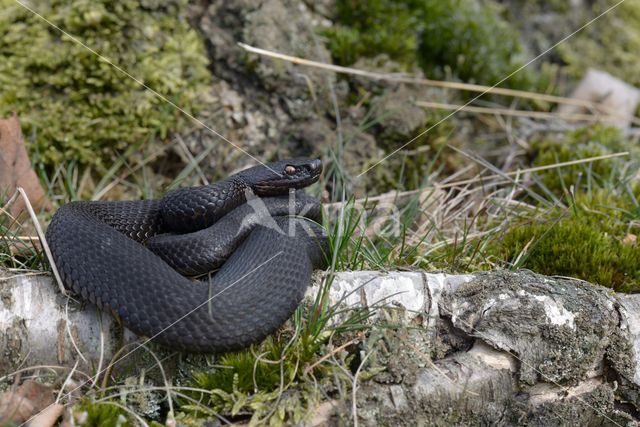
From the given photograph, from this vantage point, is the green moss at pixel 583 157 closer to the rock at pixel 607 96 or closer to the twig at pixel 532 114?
the twig at pixel 532 114

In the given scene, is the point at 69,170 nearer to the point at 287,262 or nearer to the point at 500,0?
the point at 287,262

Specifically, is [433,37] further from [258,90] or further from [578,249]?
[578,249]

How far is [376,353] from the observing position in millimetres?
3518

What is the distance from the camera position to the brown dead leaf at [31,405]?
10.4ft

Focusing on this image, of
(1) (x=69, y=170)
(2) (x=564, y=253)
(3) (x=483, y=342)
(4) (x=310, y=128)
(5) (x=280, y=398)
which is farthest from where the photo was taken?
(4) (x=310, y=128)

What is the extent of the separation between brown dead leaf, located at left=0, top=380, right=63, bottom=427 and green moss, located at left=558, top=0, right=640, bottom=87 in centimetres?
819

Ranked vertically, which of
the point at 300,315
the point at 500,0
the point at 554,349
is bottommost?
the point at 554,349

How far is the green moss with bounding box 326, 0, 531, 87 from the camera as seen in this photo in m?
7.31

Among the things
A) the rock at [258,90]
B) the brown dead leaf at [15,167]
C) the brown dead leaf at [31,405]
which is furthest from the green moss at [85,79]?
the brown dead leaf at [31,405]

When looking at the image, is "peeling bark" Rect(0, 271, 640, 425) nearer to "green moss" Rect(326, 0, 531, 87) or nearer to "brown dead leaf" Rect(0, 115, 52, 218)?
"brown dead leaf" Rect(0, 115, 52, 218)

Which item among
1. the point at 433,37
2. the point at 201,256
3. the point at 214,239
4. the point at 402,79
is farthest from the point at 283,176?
the point at 433,37

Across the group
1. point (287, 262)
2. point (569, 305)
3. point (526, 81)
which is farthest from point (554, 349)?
point (526, 81)

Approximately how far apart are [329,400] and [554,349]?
4.65 ft

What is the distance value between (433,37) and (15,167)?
5.11 meters
